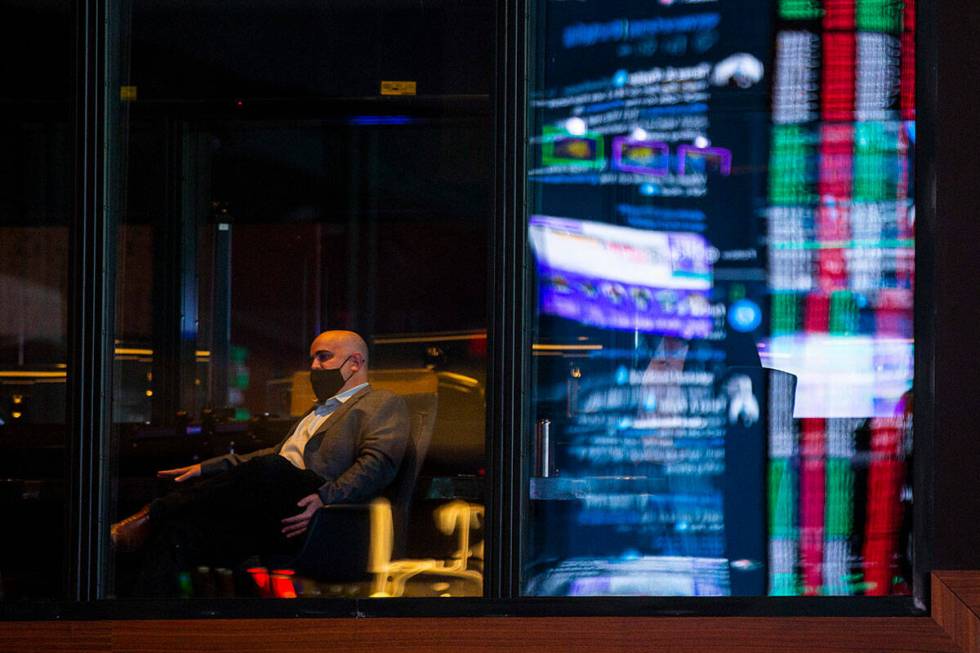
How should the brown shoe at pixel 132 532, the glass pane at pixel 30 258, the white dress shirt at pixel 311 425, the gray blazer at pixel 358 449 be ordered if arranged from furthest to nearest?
the glass pane at pixel 30 258
the white dress shirt at pixel 311 425
the gray blazer at pixel 358 449
the brown shoe at pixel 132 532

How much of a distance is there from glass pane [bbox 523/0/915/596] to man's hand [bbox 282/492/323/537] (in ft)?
2.55

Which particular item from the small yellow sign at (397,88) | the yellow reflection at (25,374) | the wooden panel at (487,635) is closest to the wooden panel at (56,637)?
the wooden panel at (487,635)

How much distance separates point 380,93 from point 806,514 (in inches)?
120

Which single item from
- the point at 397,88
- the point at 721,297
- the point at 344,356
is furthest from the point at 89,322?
the point at 397,88

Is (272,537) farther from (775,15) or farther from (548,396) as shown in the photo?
(775,15)

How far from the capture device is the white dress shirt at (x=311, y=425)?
3687mm

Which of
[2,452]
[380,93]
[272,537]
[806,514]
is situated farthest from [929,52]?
[2,452]

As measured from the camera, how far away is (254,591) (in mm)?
3377

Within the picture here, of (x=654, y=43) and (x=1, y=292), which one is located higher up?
(x=654, y=43)

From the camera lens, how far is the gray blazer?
3344 mm

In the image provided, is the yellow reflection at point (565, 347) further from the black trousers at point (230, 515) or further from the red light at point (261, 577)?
the red light at point (261, 577)

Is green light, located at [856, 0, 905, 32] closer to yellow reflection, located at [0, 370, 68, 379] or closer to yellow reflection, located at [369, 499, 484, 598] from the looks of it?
yellow reflection, located at [369, 499, 484, 598]

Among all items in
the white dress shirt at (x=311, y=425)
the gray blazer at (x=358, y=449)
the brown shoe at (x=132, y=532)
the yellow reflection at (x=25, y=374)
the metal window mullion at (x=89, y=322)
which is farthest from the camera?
the yellow reflection at (x=25, y=374)

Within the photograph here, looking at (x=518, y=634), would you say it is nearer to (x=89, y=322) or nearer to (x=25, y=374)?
(x=89, y=322)
